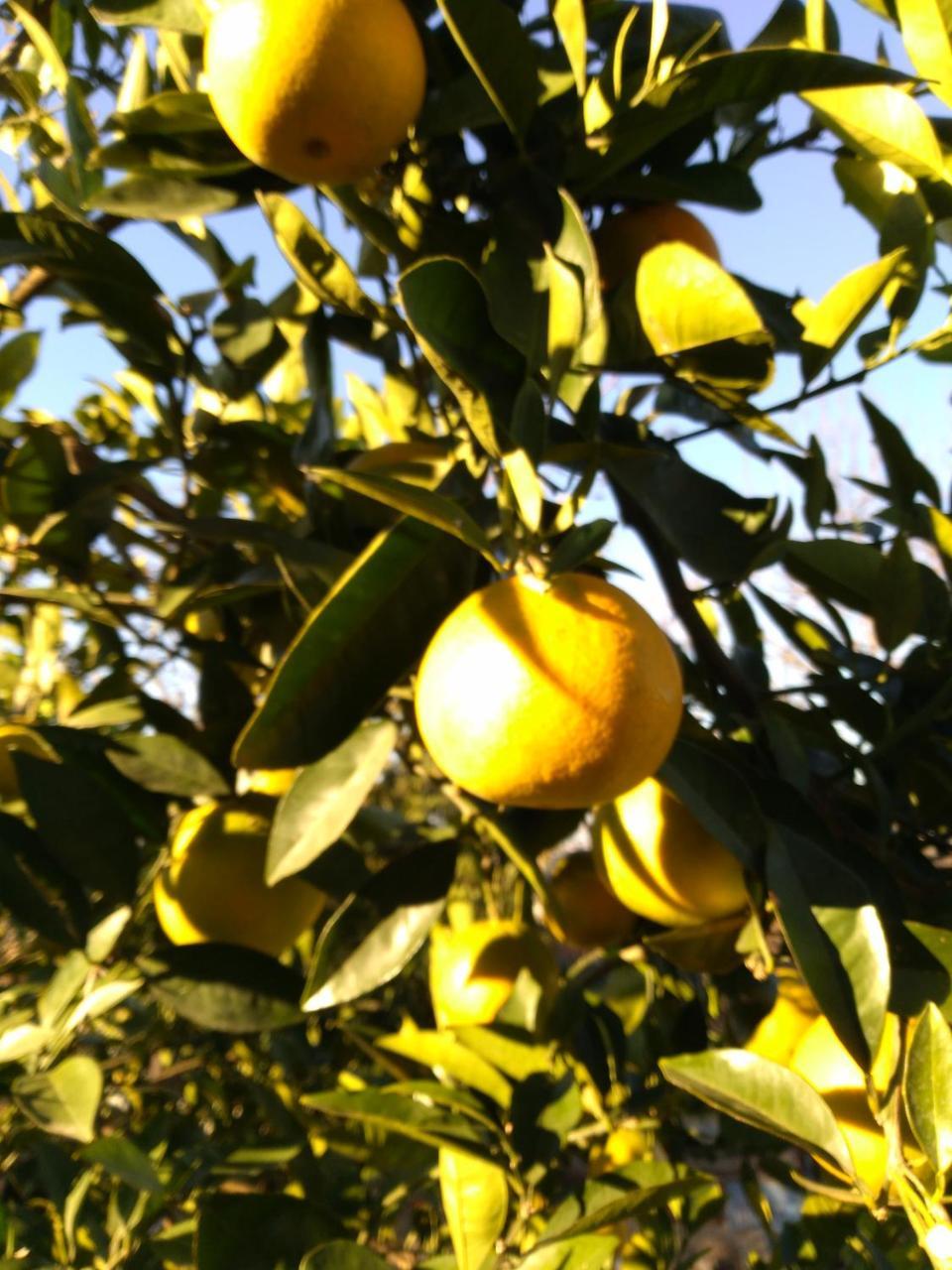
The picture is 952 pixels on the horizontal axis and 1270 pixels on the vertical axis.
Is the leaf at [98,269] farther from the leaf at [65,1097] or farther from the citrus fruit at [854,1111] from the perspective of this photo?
the citrus fruit at [854,1111]

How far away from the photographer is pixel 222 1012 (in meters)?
0.81

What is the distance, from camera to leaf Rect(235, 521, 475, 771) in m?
0.61

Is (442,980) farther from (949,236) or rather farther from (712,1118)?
(949,236)

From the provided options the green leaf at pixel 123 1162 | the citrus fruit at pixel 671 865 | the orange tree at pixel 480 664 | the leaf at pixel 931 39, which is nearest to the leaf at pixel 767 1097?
the orange tree at pixel 480 664

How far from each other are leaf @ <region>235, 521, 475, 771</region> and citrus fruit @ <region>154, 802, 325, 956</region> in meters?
0.27

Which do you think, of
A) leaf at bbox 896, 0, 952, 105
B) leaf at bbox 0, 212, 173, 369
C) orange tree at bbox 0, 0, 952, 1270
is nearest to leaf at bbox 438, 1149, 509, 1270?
orange tree at bbox 0, 0, 952, 1270

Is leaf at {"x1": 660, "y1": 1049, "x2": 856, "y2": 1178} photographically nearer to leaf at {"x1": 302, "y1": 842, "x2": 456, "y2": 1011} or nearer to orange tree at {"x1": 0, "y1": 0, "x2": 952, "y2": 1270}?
orange tree at {"x1": 0, "y1": 0, "x2": 952, "y2": 1270}

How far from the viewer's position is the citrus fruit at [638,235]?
79 centimetres

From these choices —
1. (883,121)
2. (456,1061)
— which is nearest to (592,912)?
(456,1061)

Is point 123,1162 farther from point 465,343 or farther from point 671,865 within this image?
point 465,343

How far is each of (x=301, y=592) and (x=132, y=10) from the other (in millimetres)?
525

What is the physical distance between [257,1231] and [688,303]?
2.64 feet

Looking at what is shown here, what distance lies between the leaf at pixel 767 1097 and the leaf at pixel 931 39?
2.39 feet

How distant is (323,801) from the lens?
733 mm
